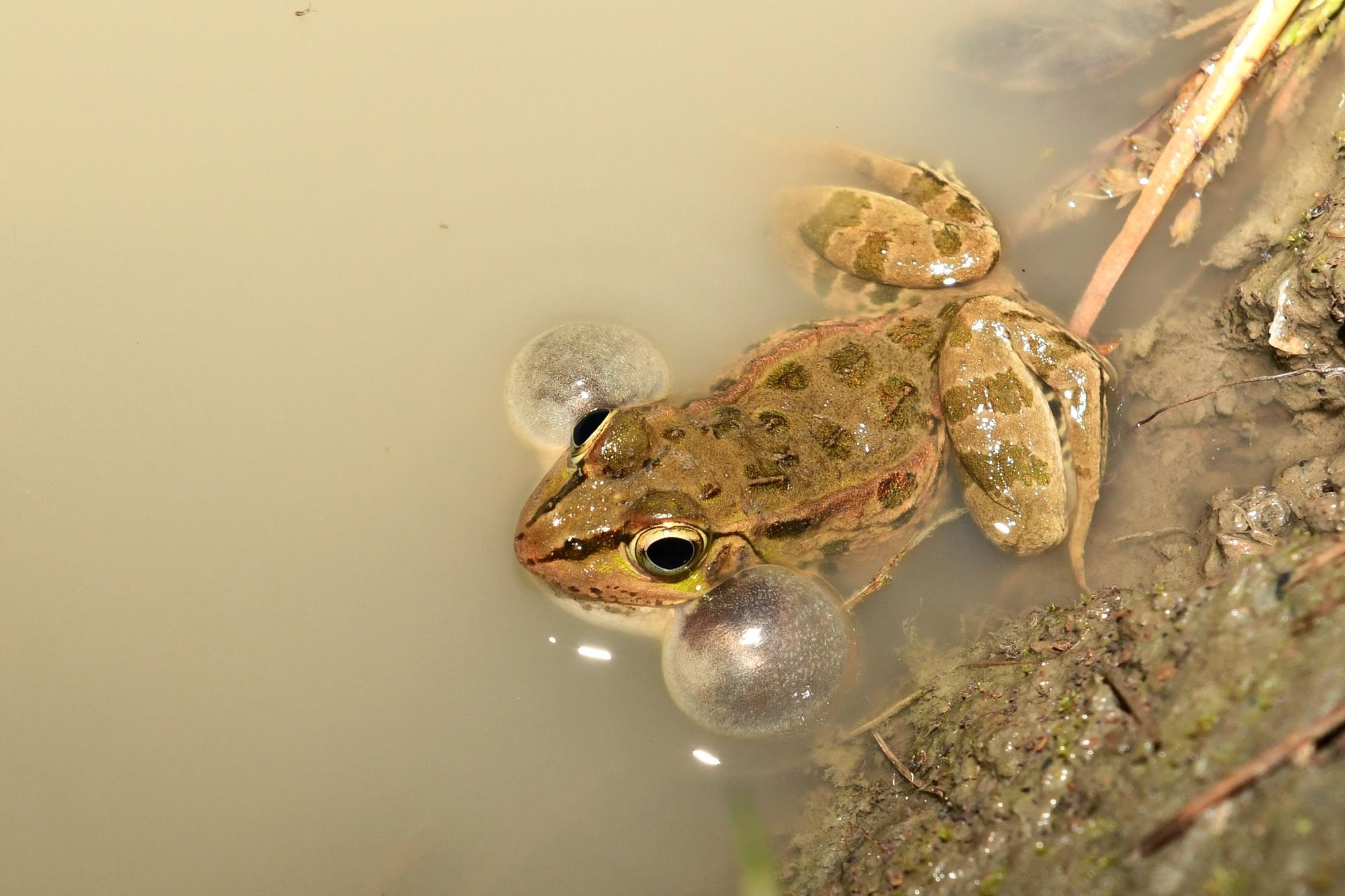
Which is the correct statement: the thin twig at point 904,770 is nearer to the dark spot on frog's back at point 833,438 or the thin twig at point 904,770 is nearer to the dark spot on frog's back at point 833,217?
the dark spot on frog's back at point 833,438

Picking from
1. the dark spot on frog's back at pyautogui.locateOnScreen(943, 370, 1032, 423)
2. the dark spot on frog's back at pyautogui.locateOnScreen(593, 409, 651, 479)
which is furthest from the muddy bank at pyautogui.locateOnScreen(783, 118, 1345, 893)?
the dark spot on frog's back at pyautogui.locateOnScreen(593, 409, 651, 479)

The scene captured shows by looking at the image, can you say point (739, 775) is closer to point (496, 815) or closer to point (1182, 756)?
point (496, 815)

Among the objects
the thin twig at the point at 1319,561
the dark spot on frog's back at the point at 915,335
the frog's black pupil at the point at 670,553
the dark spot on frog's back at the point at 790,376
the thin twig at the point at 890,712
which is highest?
the thin twig at the point at 1319,561

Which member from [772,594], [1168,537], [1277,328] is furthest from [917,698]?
[1277,328]

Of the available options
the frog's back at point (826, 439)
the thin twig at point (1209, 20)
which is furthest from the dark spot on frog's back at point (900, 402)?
the thin twig at point (1209, 20)

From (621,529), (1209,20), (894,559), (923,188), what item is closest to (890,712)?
(894,559)

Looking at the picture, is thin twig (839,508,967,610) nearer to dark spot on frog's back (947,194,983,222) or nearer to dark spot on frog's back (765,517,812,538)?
dark spot on frog's back (765,517,812,538)
